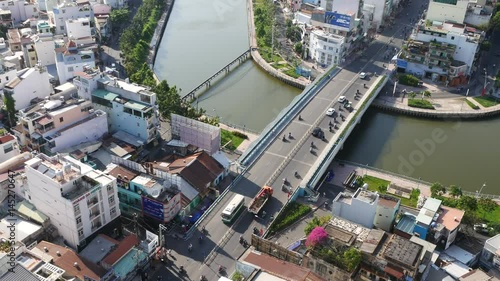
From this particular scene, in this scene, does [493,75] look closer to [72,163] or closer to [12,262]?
[72,163]

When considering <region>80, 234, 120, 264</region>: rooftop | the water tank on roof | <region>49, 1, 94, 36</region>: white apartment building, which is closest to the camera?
<region>80, 234, 120, 264</region>: rooftop

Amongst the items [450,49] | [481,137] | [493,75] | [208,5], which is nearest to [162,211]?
[481,137]

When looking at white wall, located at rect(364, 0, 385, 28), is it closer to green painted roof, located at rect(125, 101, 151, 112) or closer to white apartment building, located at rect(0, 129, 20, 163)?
green painted roof, located at rect(125, 101, 151, 112)

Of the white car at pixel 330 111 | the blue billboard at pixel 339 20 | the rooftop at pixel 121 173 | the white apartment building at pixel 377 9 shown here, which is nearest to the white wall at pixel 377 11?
the white apartment building at pixel 377 9

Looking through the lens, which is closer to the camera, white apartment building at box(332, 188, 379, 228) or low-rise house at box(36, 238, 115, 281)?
low-rise house at box(36, 238, 115, 281)

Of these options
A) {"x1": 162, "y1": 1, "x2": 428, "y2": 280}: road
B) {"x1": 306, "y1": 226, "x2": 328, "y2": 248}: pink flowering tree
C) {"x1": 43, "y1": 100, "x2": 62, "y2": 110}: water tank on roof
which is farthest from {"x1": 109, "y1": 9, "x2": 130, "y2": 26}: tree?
{"x1": 306, "y1": 226, "x2": 328, "y2": 248}: pink flowering tree

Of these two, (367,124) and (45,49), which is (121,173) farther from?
(367,124)
